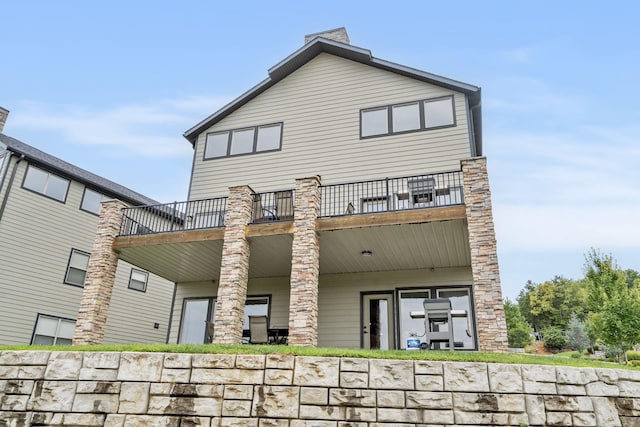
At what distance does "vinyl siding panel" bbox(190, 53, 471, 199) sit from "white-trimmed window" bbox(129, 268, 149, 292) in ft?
17.5

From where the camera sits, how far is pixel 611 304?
601 inches

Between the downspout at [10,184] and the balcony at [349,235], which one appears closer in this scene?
the balcony at [349,235]

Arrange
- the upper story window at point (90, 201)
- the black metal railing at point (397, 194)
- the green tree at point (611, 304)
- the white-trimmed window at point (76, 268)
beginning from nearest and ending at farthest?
the black metal railing at point (397, 194), the white-trimmed window at point (76, 268), the upper story window at point (90, 201), the green tree at point (611, 304)

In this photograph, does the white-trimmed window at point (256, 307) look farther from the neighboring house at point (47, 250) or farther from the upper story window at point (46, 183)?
the upper story window at point (46, 183)

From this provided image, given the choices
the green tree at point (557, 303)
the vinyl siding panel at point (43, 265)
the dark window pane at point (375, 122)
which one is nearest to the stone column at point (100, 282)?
the vinyl siding panel at point (43, 265)

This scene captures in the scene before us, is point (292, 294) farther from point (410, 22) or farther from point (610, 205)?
point (610, 205)

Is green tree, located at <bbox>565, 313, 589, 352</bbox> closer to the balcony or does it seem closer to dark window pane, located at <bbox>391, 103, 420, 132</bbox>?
the balcony

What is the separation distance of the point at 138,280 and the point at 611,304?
17.6 m

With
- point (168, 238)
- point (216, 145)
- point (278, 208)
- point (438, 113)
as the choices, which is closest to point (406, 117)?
point (438, 113)

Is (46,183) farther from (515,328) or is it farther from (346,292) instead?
(515,328)

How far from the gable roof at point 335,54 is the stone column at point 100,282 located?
14.5 ft

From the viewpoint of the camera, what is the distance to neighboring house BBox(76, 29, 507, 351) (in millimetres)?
8523

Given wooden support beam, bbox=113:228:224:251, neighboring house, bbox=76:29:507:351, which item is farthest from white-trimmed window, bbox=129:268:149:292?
wooden support beam, bbox=113:228:224:251

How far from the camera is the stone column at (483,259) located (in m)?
7.18
